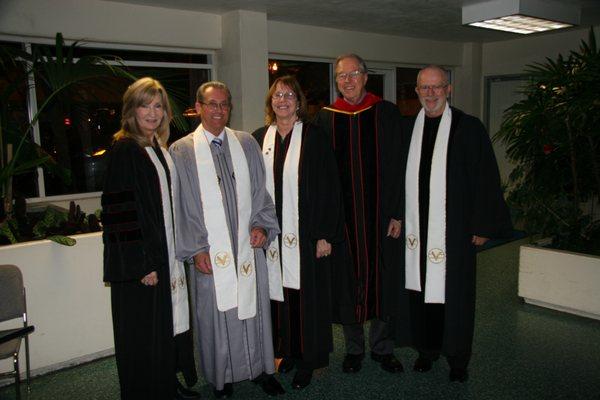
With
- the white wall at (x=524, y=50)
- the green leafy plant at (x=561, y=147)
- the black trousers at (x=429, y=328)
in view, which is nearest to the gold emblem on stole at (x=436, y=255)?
the black trousers at (x=429, y=328)

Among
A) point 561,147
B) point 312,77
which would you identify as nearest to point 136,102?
point 561,147

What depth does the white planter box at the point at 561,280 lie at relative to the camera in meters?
3.99

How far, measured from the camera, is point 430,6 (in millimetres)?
5375

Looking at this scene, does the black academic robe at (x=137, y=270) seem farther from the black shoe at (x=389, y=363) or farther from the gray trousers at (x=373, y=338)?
the black shoe at (x=389, y=363)

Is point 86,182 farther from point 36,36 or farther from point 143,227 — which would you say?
point 143,227

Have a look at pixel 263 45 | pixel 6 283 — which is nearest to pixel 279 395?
pixel 6 283

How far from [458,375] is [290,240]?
1308mm

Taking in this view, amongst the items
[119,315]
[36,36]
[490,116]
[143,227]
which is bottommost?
[119,315]

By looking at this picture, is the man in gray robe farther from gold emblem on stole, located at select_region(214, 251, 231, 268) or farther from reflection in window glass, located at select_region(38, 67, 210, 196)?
reflection in window glass, located at select_region(38, 67, 210, 196)

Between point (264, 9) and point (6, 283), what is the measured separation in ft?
12.4

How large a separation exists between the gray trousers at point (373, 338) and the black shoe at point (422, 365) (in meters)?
0.18

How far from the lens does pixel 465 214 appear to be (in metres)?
3.03

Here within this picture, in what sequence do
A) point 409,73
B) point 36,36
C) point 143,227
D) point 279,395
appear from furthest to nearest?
point 409,73
point 36,36
point 279,395
point 143,227

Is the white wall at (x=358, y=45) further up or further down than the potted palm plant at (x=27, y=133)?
further up
